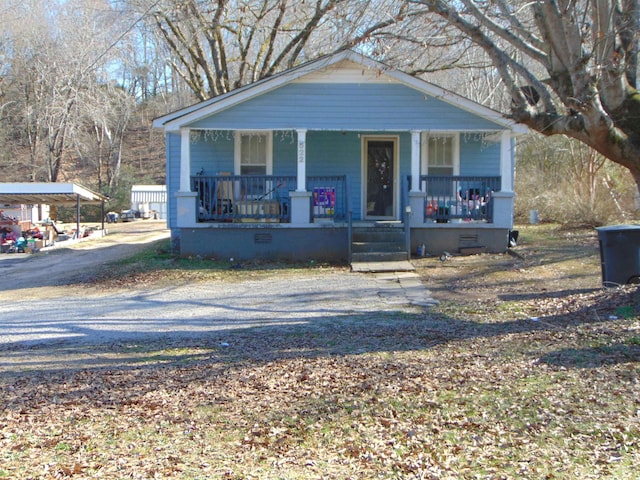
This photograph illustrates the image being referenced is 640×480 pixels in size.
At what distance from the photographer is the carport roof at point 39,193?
76.1 feet

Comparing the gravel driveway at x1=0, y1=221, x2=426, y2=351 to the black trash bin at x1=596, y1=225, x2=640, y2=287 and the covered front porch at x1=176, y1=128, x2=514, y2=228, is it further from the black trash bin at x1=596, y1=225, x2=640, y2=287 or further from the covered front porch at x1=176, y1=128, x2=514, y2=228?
the black trash bin at x1=596, y1=225, x2=640, y2=287

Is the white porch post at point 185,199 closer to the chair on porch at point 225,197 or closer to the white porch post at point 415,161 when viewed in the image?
the chair on porch at point 225,197

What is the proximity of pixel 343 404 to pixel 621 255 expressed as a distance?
20.6 ft

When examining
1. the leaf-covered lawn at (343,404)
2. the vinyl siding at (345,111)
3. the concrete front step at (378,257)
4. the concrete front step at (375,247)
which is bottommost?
the leaf-covered lawn at (343,404)

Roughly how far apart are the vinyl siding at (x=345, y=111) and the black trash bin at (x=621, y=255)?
6304 millimetres

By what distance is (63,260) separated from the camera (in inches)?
760

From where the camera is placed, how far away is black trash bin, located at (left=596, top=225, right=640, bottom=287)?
9.46m

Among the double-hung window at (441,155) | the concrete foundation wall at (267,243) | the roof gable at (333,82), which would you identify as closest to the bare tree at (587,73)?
the roof gable at (333,82)

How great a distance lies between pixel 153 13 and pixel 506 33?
12.8 metres

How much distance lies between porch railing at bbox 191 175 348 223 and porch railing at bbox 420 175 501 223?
205cm

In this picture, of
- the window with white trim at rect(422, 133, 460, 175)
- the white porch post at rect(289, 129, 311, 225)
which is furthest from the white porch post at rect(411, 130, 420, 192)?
the white porch post at rect(289, 129, 311, 225)

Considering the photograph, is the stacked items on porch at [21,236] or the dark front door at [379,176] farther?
the stacked items on porch at [21,236]

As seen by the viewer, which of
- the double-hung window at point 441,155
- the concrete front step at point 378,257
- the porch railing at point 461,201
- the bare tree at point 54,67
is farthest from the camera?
the bare tree at point 54,67

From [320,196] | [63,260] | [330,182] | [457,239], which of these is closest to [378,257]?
[457,239]
